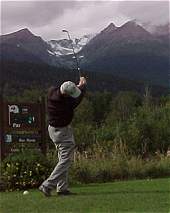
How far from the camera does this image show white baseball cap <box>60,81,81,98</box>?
894cm

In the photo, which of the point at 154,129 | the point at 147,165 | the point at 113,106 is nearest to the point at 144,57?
the point at 113,106

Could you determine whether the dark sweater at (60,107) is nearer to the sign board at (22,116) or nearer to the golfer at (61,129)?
the golfer at (61,129)

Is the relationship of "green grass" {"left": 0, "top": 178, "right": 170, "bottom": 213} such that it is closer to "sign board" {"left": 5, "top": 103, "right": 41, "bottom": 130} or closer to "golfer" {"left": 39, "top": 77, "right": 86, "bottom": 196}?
"golfer" {"left": 39, "top": 77, "right": 86, "bottom": 196}

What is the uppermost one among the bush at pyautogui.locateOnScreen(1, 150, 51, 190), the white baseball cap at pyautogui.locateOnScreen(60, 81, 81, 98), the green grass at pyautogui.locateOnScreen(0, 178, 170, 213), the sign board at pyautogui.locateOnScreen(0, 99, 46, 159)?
the white baseball cap at pyautogui.locateOnScreen(60, 81, 81, 98)

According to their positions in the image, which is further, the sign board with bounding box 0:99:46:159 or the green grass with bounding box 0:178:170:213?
the sign board with bounding box 0:99:46:159

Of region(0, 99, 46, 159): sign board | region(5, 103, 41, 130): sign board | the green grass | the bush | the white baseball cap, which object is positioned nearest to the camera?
the green grass

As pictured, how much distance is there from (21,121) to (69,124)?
18.7 ft

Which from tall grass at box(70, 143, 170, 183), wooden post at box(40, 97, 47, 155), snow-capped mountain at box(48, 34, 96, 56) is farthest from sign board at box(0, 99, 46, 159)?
snow-capped mountain at box(48, 34, 96, 56)

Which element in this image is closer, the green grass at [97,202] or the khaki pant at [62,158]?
the green grass at [97,202]

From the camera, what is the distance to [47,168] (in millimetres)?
11648

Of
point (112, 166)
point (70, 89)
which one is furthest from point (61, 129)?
point (112, 166)

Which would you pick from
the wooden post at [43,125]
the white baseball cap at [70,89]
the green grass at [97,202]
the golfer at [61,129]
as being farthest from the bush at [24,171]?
the wooden post at [43,125]

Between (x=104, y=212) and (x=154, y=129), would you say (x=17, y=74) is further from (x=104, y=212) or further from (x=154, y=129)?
(x=104, y=212)

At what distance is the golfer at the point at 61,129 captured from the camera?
9094 millimetres
